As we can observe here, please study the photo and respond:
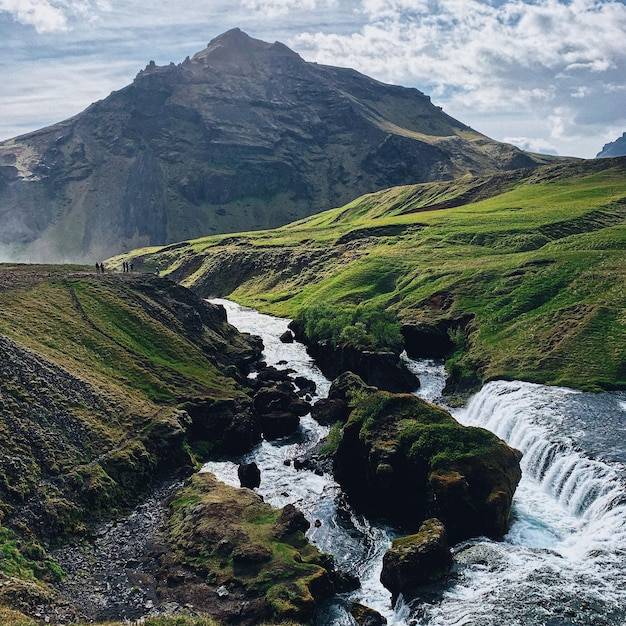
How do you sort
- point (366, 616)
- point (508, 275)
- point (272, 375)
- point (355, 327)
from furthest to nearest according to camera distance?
1. point (508, 275)
2. point (355, 327)
3. point (272, 375)
4. point (366, 616)

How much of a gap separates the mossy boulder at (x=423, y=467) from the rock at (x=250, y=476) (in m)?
7.70

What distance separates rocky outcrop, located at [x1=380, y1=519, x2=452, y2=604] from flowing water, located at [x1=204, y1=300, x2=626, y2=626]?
100cm

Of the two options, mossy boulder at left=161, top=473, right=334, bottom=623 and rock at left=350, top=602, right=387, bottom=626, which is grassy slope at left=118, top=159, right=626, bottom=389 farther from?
rock at left=350, top=602, right=387, bottom=626

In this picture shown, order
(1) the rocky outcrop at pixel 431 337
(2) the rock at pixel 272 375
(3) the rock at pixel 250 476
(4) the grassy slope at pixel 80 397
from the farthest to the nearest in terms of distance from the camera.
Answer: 1. (1) the rocky outcrop at pixel 431 337
2. (2) the rock at pixel 272 375
3. (3) the rock at pixel 250 476
4. (4) the grassy slope at pixel 80 397

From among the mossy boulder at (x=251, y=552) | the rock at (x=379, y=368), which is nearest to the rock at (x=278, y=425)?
the rock at (x=379, y=368)

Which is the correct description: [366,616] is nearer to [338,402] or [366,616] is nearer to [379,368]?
[338,402]

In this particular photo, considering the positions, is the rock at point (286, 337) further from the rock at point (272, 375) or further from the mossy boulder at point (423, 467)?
the mossy boulder at point (423, 467)

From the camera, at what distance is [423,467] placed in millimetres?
→ 52875

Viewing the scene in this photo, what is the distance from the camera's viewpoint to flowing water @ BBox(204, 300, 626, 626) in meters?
37.9

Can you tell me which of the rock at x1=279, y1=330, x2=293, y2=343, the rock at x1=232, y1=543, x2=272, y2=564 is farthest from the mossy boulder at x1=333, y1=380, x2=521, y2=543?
the rock at x1=279, y1=330, x2=293, y2=343

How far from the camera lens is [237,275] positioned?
194 m

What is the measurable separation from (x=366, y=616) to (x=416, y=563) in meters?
4.67

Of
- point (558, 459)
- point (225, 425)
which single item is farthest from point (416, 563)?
point (225, 425)

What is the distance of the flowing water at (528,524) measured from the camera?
37906 millimetres
